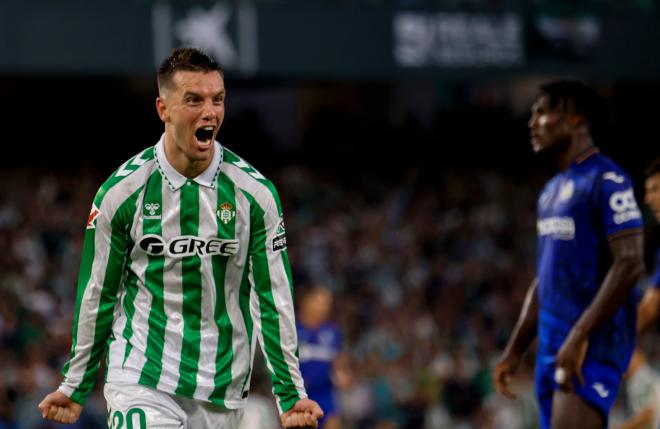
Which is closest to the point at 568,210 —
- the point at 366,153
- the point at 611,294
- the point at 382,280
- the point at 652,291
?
the point at 611,294

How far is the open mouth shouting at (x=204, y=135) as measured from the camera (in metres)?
4.12

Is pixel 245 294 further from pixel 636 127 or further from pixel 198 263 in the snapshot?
pixel 636 127

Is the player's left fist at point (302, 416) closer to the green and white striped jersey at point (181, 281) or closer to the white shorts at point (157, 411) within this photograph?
the green and white striped jersey at point (181, 281)

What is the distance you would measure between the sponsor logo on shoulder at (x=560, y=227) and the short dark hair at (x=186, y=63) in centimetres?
181

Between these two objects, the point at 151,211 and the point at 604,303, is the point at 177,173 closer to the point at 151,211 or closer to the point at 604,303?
the point at 151,211

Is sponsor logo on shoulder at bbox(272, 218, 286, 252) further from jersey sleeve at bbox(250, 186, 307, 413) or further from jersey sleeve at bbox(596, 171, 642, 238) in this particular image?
jersey sleeve at bbox(596, 171, 642, 238)

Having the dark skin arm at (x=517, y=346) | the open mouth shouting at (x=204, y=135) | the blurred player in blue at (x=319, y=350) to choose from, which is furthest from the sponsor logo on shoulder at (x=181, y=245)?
the blurred player in blue at (x=319, y=350)

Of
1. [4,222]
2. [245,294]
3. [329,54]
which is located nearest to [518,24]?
[329,54]

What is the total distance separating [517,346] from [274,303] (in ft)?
5.50

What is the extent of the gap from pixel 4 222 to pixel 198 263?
968 centimetres

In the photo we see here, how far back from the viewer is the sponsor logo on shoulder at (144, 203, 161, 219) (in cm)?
418

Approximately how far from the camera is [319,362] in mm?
9945

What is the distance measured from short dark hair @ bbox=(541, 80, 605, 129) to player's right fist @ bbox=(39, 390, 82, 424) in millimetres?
2500

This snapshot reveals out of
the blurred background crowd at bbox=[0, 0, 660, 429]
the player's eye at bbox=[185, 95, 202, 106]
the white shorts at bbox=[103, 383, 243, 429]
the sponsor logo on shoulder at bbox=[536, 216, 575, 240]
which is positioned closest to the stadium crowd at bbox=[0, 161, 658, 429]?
the blurred background crowd at bbox=[0, 0, 660, 429]
